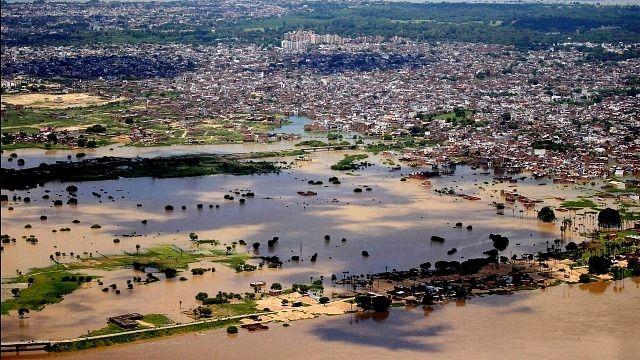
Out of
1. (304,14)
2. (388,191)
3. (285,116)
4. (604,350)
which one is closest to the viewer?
(604,350)

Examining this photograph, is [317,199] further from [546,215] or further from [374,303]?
[374,303]

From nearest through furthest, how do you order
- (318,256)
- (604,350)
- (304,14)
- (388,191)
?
(604,350) < (318,256) < (388,191) < (304,14)

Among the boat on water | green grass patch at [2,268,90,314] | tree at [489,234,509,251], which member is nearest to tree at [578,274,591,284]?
tree at [489,234,509,251]

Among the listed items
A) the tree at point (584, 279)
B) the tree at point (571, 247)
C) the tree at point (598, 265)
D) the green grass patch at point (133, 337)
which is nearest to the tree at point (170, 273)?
the green grass patch at point (133, 337)

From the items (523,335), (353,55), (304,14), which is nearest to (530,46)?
(353,55)

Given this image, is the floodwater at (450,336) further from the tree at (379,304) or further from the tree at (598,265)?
the tree at (598,265)

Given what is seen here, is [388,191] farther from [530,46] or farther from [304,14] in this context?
[304,14]
